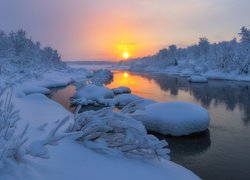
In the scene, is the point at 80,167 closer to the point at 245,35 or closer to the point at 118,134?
the point at 118,134

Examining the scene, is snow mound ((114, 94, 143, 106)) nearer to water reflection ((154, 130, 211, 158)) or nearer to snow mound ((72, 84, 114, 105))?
snow mound ((72, 84, 114, 105))

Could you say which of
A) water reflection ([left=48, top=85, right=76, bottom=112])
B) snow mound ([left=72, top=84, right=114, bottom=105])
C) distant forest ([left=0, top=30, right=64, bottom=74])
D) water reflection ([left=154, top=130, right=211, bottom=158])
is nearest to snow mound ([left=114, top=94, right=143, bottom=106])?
snow mound ([left=72, top=84, right=114, bottom=105])

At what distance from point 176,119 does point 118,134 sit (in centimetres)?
999

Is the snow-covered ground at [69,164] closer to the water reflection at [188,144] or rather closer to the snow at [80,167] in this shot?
the snow at [80,167]

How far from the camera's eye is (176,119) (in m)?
16.3

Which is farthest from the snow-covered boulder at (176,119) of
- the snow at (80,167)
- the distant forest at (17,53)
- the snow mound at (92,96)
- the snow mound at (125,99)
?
the distant forest at (17,53)

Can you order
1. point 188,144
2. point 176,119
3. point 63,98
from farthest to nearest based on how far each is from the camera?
1. point 63,98
2. point 176,119
3. point 188,144

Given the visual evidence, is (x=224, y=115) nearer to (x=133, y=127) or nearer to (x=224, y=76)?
(x=133, y=127)

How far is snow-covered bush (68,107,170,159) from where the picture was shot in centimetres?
640

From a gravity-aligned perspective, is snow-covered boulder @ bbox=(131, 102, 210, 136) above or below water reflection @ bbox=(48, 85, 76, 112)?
above

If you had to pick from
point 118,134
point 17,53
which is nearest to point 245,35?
point 17,53

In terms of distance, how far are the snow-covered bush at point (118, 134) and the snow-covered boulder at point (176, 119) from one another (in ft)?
31.5

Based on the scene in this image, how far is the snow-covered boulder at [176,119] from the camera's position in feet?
53.7

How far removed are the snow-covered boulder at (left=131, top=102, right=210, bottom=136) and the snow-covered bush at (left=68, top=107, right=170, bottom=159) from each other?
9601mm
